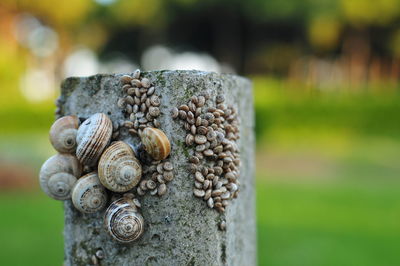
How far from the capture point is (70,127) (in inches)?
64.6

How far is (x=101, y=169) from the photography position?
150cm

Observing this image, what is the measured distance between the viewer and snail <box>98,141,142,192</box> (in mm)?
1484

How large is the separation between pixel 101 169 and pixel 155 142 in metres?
0.20

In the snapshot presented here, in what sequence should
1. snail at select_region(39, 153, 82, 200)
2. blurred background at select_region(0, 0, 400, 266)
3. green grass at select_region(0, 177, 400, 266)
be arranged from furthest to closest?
blurred background at select_region(0, 0, 400, 266) < green grass at select_region(0, 177, 400, 266) < snail at select_region(39, 153, 82, 200)

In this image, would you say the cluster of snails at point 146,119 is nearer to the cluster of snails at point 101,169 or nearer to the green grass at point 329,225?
the cluster of snails at point 101,169

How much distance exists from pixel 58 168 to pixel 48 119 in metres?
15.6

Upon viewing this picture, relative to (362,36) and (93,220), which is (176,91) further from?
(362,36)

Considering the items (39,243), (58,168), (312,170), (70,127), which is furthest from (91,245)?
(312,170)

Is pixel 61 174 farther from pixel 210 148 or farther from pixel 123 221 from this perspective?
pixel 210 148

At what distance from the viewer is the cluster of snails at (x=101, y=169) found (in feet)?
4.90

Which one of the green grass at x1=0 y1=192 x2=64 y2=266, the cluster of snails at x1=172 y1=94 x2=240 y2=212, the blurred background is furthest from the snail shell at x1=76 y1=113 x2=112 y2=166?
the blurred background

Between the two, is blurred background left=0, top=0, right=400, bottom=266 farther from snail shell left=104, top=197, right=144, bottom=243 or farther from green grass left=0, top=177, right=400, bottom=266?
snail shell left=104, top=197, right=144, bottom=243

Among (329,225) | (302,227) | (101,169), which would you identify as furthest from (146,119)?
(329,225)

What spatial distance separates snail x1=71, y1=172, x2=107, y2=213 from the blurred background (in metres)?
3.58
